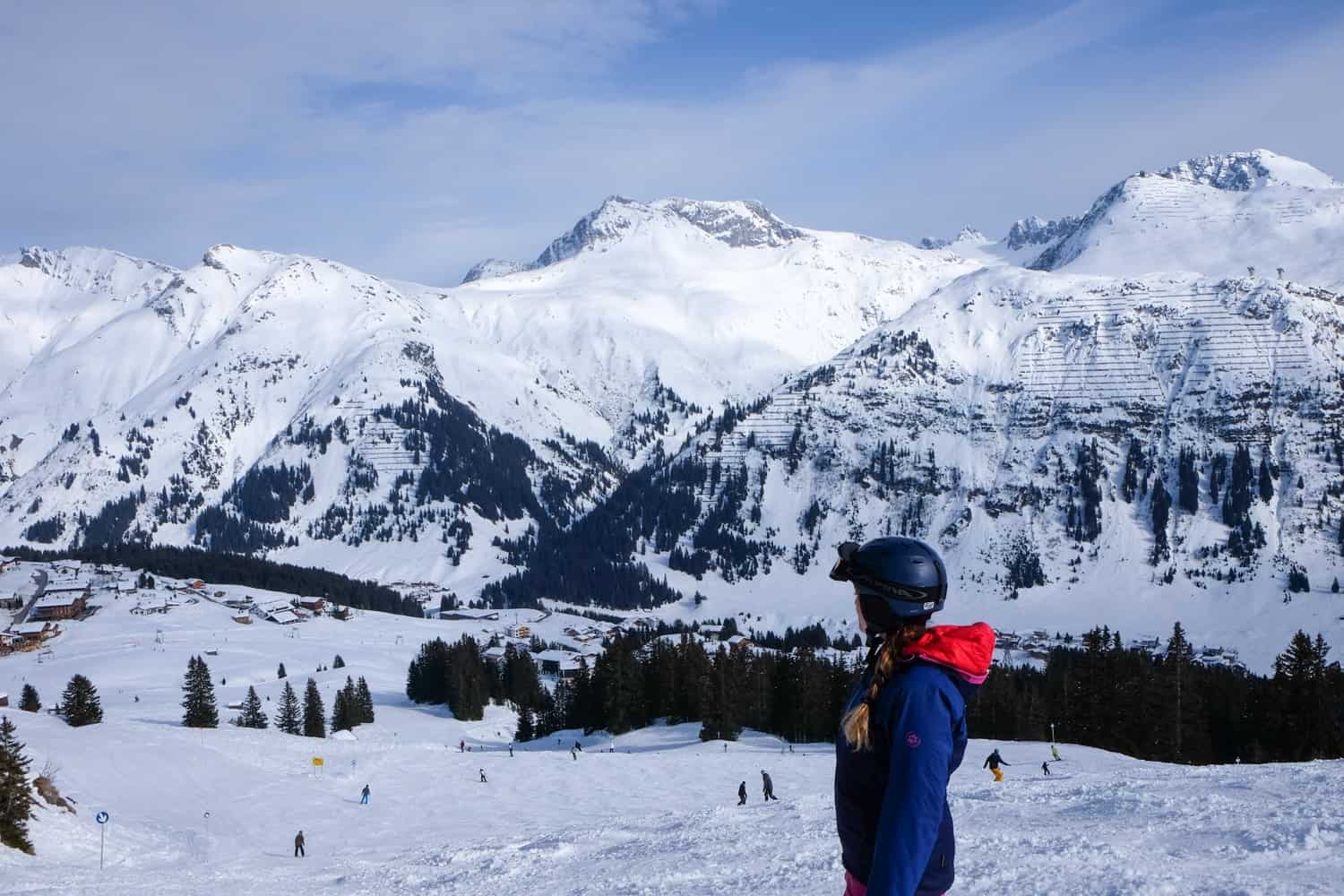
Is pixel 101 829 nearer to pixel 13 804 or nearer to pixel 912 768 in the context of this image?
pixel 13 804

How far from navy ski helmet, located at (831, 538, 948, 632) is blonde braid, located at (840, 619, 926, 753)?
0.11m

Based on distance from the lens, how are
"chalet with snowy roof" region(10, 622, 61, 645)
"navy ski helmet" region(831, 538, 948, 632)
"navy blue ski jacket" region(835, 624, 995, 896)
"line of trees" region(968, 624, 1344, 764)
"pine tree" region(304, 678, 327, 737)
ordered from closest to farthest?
"navy blue ski jacket" region(835, 624, 995, 896) → "navy ski helmet" region(831, 538, 948, 632) → "line of trees" region(968, 624, 1344, 764) → "pine tree" region(304, 678, 327, 737) → "chalet with snowy roof" region(10, 622, 61, 645)

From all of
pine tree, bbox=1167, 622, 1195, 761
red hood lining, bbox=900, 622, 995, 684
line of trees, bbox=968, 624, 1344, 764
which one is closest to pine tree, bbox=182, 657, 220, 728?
line of trees, bbox=968, 624, 1344, 764

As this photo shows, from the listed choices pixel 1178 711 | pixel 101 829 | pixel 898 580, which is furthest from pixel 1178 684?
pixel 898 580

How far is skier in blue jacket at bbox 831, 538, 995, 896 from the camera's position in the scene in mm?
5879

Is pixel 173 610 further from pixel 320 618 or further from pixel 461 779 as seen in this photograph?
pixel 461 779

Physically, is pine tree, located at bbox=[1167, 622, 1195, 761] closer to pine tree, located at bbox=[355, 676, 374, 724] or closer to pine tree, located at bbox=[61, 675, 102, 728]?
pine tree, located at bbox=[355, 676, 374, 724]

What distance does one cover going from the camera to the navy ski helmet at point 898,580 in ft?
21.1

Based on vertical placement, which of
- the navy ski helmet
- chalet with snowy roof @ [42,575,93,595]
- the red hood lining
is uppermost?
the navy ski helmet

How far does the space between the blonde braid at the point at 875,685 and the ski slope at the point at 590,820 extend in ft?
38.9

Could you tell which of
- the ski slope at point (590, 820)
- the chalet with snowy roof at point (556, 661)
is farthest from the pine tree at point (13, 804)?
the chalet with snowy roof at point (556, 661)

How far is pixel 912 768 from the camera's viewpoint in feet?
19.4

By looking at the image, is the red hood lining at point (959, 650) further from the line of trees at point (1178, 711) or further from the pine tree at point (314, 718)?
the pine tree at point (314, 718)

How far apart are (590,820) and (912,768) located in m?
37.5
